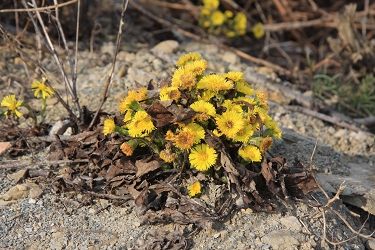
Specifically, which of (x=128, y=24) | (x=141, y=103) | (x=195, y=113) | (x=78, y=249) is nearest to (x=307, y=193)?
(x=195, y=113)

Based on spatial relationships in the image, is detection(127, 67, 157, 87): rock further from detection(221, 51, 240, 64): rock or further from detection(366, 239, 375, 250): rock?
detection(366, 239, 375, 250): rock

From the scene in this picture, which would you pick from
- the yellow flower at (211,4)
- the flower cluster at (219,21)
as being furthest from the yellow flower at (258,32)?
the yellow flower at (211,4)

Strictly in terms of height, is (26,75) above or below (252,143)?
below

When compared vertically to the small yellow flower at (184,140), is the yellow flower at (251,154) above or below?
below

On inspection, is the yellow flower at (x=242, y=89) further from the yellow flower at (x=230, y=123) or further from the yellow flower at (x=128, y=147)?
the yellow flower at (x=128, y=147)

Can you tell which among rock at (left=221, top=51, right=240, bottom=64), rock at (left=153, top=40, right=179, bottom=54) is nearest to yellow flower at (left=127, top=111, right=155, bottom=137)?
rock at (left=153, top=40, right=179, bottom=54)

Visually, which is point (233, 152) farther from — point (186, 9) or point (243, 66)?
point (186, 9)
